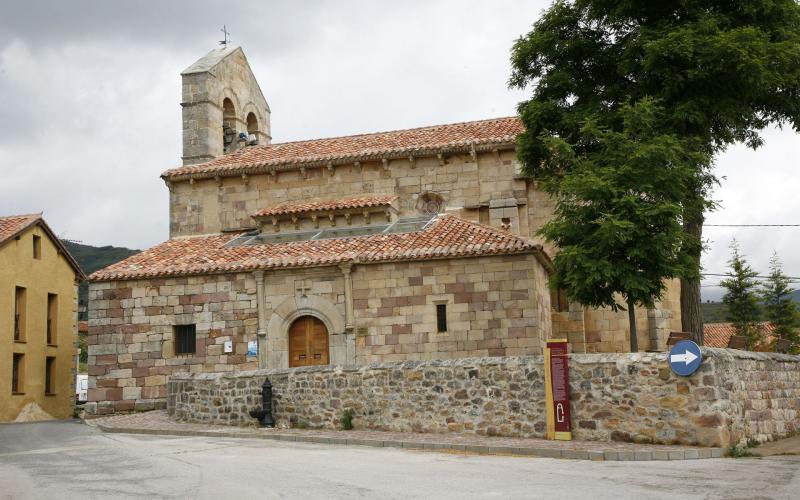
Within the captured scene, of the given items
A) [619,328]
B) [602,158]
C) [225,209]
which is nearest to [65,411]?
[225,209]

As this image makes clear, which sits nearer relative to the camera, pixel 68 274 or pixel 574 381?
pixel 574 381

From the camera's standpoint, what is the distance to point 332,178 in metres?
27.0

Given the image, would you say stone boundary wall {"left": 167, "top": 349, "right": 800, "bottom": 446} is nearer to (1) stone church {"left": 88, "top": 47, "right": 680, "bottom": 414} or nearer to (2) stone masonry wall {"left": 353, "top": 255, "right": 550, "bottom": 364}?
(1) stone church {"left": 88, "top": 47, "right": 680, "bottom": 414}

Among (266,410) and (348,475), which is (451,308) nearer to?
(266,410)

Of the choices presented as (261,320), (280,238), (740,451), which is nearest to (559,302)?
(280,238)

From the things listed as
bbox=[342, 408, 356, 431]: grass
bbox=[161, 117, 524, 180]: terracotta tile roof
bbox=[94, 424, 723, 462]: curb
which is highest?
bbox=[161, 117, 524, 180]: terracotta tile roof

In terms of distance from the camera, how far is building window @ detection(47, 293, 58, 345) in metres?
33.9

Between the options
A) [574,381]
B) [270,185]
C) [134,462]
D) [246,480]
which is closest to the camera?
[246,480]

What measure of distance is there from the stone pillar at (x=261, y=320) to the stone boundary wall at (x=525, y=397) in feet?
11.4

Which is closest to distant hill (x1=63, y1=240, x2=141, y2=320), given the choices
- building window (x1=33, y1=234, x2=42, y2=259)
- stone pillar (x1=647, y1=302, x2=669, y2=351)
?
building window (x1=33, y1=234, x2=42, y2=259)

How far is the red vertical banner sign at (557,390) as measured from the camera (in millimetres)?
14844

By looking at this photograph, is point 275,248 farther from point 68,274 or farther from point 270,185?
point 68,274

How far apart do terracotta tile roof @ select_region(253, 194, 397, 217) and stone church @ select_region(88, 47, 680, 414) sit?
66 millimetres

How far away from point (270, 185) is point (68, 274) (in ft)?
42.9
